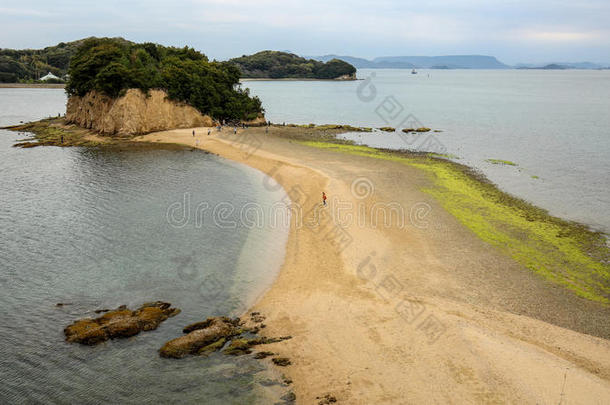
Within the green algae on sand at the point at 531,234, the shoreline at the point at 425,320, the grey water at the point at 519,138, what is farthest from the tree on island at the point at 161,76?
the shoreline at the point at 425,320

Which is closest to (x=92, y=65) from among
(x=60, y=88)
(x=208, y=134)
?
(x=208, y=134)

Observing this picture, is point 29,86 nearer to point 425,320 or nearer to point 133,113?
point 133,113

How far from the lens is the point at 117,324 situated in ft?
65.5

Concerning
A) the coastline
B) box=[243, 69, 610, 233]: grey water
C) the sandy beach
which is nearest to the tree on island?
box=[243, 69, 610, 233]: grey water

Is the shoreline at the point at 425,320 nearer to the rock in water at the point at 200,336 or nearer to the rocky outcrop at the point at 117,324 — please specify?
the rock in water at the point at 200,336

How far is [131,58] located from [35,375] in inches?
2990

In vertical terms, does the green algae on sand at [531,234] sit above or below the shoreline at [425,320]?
above

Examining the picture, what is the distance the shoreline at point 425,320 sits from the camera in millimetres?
16078

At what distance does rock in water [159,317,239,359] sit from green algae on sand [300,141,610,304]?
20.9 m

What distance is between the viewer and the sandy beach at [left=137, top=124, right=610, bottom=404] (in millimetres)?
16031

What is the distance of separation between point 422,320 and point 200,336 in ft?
37.7

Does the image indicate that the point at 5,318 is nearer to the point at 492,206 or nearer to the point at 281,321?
the point at 281,321

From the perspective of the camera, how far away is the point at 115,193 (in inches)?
1658

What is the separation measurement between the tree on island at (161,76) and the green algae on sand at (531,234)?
51.7 m
